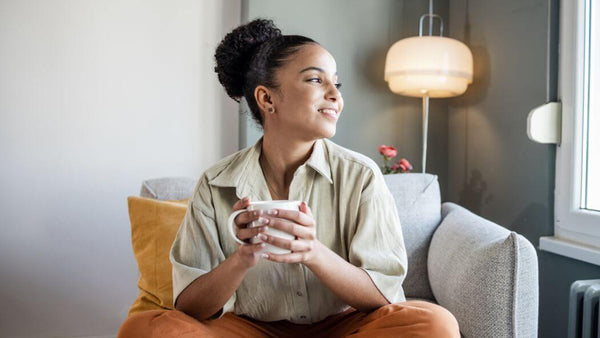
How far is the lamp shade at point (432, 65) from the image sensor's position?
6.85 feet

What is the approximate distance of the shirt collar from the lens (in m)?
1.20

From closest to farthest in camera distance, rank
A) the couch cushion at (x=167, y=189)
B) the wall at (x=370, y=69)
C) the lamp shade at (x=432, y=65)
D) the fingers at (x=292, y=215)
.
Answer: the fingers at (x=292, y=215), the couch cushion at (x=167, y=189), the lamp shade at (x=432, y=65), the wall at (x=370, y=69)

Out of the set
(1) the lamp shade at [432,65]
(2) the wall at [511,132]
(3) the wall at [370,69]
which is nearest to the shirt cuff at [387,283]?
(2) the wall at [511,132]

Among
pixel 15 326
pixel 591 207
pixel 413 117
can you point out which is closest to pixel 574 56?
pixel 591 207

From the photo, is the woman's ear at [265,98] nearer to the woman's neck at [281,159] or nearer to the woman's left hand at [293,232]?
the woman's neck at [281,159]

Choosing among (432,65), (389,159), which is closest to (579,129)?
(432,65)

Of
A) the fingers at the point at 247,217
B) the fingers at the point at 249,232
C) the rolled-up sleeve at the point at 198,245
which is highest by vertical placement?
the fingers at the point at 247,217

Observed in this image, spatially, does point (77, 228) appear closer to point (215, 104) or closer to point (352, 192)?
point (215, 104)

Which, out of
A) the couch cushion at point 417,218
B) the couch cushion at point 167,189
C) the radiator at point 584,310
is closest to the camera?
the radiator at point 584,310

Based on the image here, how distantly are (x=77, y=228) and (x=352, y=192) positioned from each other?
4.96ft

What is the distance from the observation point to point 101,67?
2178 millimetres

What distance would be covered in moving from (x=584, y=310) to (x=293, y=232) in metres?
1.01

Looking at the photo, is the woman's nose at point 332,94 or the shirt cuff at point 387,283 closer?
the shirt cuff at point 387,283

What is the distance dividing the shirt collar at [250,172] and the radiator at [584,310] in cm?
81
